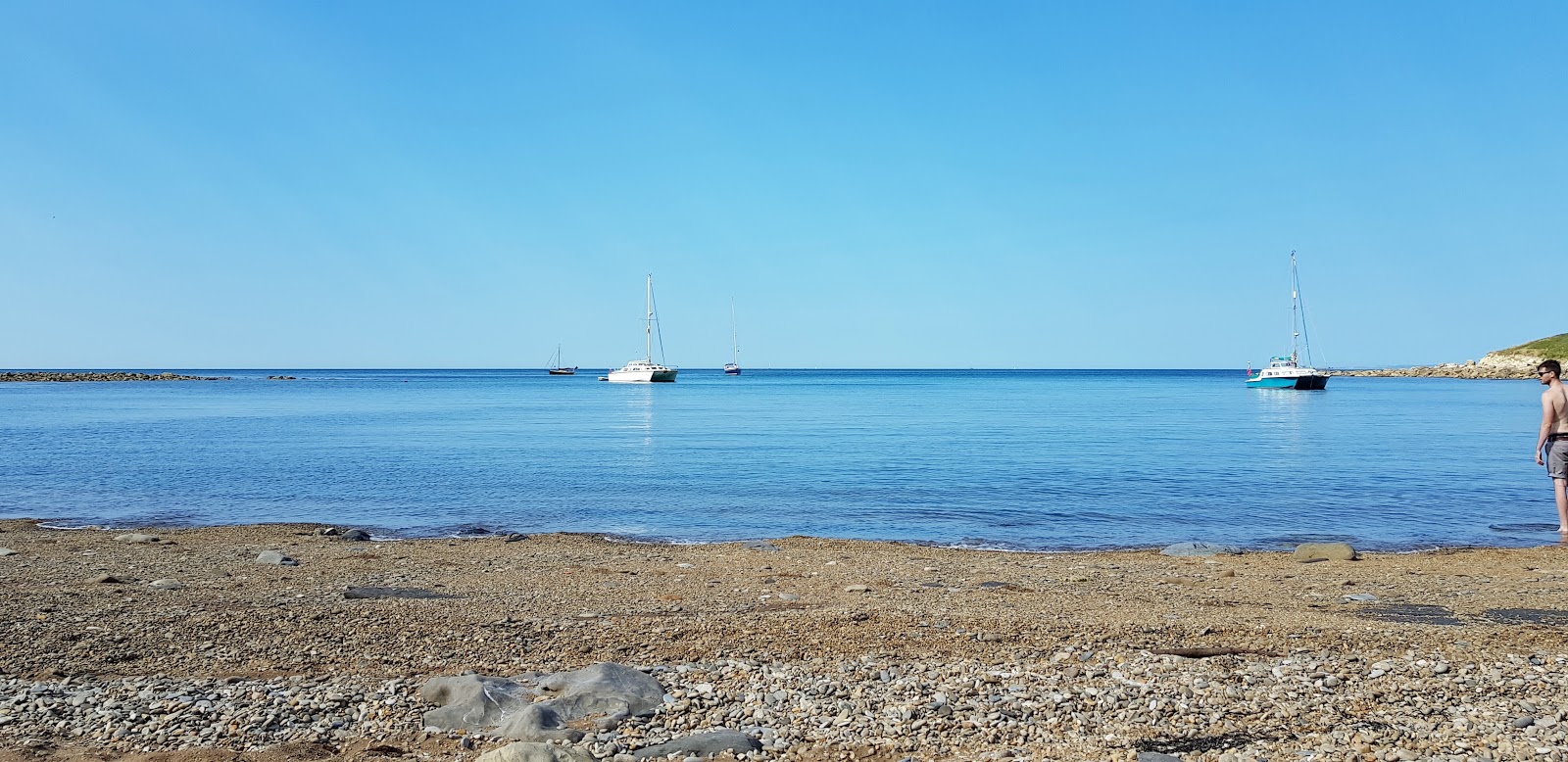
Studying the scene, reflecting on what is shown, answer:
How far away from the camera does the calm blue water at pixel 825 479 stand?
65.9 feet

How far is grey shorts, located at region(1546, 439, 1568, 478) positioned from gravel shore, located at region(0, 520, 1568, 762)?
271 cm

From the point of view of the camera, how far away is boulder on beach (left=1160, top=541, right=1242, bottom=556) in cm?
1639

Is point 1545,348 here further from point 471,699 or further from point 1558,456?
point 471,699

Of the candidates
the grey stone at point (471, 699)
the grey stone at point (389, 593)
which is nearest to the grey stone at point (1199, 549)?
the grey stone at point (389, 593)

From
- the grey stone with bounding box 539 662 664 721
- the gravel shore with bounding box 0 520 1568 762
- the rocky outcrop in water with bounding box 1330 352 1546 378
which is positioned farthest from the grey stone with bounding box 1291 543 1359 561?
the rocky outcrop in water with bounding box 1330 352 1546 378

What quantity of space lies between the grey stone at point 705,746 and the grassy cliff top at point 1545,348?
161595mm

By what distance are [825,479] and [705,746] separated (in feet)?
69.0

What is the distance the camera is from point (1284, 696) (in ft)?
24.2

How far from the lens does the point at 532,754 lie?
615 centimetres

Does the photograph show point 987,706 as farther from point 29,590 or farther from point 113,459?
point 113,459

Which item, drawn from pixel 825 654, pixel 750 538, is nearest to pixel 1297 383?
pixel 750 538

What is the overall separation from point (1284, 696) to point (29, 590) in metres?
12.8

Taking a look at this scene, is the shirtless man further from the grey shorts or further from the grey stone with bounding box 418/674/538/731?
the grey stone with bounding box 418/674/538/731

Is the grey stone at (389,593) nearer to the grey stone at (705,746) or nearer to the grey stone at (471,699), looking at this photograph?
the grey stone at (471,699)
